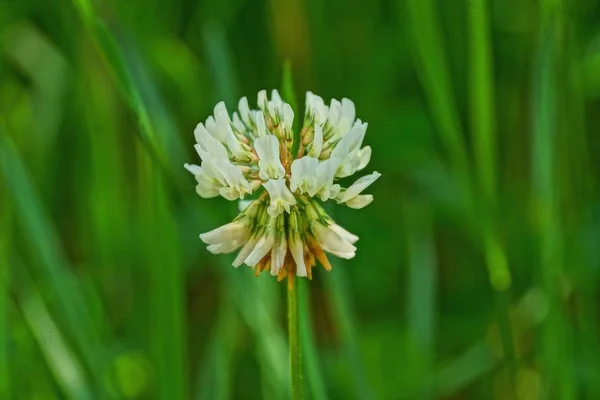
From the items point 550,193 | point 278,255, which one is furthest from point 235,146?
point 550,193

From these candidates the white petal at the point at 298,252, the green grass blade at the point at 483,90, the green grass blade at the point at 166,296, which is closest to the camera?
the white petal at the point at 298,252

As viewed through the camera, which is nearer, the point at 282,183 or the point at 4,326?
the point at 282,183

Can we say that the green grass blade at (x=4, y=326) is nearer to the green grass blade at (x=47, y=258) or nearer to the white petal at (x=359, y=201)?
the green grass blade at (x=47, y=258)

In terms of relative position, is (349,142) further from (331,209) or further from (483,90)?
(331,209)

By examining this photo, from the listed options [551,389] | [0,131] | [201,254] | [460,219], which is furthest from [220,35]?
[551,389]

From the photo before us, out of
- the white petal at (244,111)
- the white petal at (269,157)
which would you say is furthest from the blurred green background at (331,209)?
the white petal at (269,157)

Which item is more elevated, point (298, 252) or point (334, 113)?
point (334, 113)

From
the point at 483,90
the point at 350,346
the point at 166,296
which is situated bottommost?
the point at 350,346

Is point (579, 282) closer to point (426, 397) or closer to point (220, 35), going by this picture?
point (426, 397)

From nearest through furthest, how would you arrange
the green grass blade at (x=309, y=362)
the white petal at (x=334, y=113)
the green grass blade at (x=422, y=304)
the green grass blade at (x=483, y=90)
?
the white petal at (x=334, y=113) → the green grass blade at (x=309, y=362) → the green grass blade at (x=483, y=90) → the green grass blade at (x=422, y=304)
